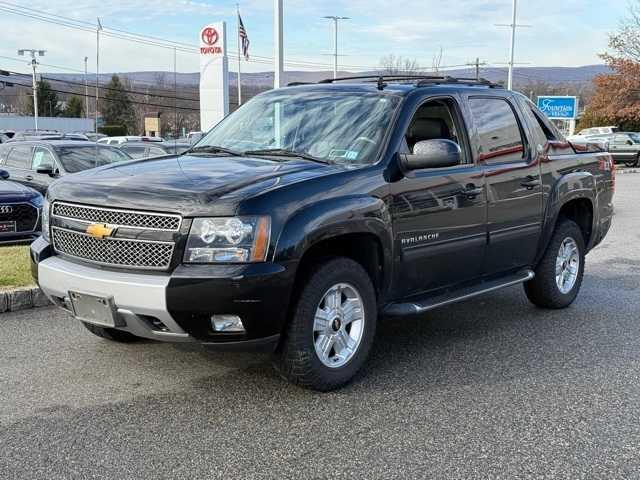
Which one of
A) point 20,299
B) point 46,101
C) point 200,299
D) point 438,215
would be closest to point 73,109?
point 46,101

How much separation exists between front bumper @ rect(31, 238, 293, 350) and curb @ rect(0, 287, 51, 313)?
2.56m

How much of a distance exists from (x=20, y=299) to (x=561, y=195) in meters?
4.99

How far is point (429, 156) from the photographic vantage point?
4.78 m

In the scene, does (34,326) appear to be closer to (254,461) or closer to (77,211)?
(77,211)

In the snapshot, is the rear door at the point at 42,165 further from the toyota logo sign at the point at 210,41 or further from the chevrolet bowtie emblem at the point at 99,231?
the chevrolet bowtie emblem at the point at 99,231

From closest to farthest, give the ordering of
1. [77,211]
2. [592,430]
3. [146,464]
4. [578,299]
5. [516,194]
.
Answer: [146,464] < [592,430] < [77,211] < [516,194] < [578,299]

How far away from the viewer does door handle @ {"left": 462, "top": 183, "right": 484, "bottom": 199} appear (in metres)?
5.27

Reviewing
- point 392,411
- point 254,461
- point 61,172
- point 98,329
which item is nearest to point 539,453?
point 392,411

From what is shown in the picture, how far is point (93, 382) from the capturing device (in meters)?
4.59

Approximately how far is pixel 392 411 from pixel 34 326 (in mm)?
3318

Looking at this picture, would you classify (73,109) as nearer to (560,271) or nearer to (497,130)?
(560,271)

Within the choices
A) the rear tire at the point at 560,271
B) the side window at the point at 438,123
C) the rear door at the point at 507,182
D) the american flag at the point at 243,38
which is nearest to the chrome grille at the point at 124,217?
the side window at the point at 438,123

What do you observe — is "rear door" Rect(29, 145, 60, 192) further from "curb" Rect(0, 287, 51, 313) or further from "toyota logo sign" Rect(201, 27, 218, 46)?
"toyota logo sign" Rect(201, 27, 218, 46)

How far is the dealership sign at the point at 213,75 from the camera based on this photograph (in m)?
18.8
